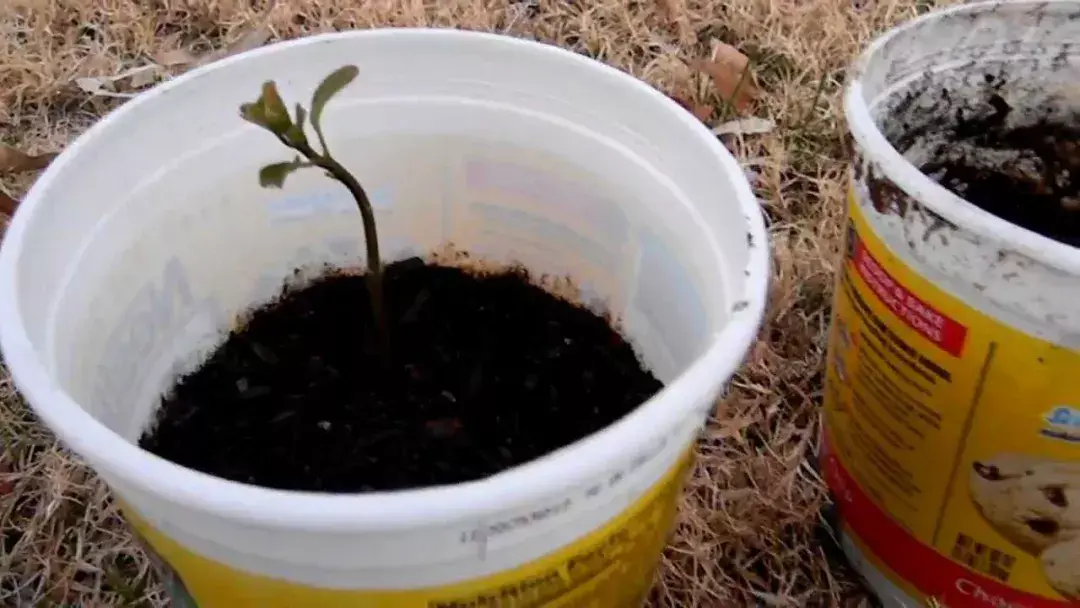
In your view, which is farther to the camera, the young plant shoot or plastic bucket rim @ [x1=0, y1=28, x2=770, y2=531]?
the young plant shoot

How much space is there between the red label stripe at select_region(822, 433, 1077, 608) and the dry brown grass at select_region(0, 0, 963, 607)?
0.05 meters

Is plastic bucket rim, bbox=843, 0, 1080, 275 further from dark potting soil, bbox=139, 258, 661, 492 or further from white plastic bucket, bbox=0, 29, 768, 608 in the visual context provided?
dark potting soil, bbox=139, 258, 661, 492

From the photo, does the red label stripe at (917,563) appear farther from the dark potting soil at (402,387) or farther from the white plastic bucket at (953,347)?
the dark potting soil at (402,387)

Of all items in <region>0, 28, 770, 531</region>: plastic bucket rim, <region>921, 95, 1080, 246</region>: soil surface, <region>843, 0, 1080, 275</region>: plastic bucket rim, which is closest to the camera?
<region>0, 28, 770, 531</region>: plastic bucket rim

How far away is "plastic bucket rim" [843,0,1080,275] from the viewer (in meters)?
0.58

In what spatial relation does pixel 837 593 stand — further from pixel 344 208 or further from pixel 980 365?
pixel 344 208

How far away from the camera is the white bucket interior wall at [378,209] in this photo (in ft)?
2.12

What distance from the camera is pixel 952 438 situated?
2.25 feet

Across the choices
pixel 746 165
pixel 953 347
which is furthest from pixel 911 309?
pixel 746 165

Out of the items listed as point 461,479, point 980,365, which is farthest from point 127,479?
point 980,365

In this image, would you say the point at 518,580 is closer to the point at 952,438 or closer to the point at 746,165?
the point at 952,438

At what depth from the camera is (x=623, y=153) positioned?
0.74m

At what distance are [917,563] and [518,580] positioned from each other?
375 mm

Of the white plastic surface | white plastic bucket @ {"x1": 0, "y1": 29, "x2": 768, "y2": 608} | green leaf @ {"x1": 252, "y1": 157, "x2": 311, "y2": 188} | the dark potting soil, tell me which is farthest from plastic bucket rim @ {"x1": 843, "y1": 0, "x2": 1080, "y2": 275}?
green leaf @ {"x1": 252, "y1": 157, "x2": 311, "y2": 188}
